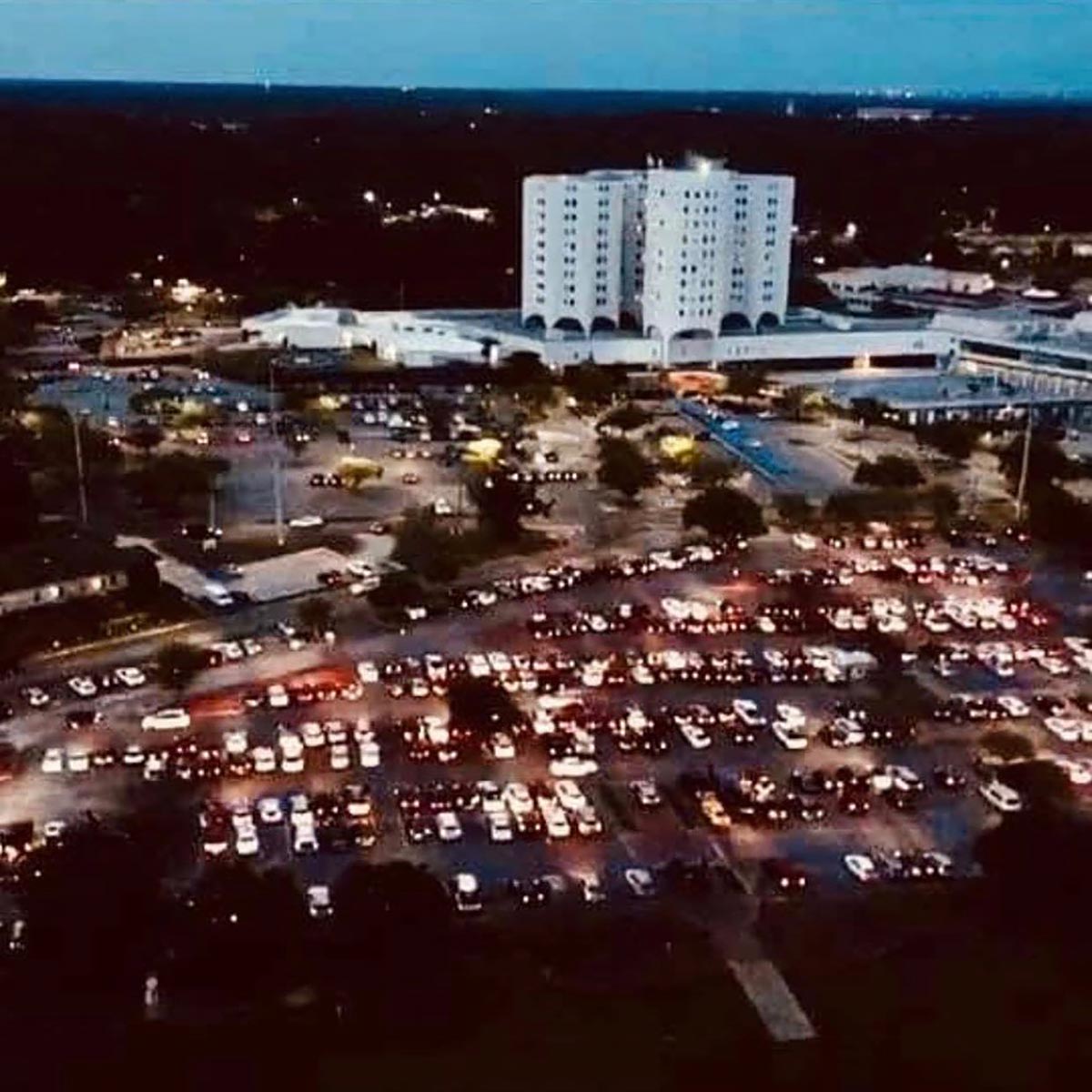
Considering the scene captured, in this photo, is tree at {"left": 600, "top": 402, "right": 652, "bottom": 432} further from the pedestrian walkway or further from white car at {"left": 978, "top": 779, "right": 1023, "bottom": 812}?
the pedestrian walkway

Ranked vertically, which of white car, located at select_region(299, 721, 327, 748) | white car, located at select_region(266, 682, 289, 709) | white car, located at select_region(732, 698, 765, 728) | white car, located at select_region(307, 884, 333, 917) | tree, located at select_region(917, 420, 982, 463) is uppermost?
white car, located at select_region(307, 884, 333, 917)

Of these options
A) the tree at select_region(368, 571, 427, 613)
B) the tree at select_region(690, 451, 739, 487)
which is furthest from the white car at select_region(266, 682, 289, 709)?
→ the tree at select_region(690, 451, 739, 487)

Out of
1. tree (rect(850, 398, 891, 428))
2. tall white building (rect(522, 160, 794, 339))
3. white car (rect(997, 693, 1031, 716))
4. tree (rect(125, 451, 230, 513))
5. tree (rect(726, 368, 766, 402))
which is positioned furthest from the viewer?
tall white building (rect(522, 160, 794, 339))

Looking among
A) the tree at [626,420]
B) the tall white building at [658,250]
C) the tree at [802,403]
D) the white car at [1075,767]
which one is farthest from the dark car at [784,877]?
the tall white building at [658,250]

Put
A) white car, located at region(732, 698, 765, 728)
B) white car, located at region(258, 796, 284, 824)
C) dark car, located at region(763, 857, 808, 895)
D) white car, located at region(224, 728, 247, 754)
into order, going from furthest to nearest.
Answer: white car, located at region(732, 698, 765, 728), white car, located at region(224, 728, 247, 754), white car, located at region(258, 796, 284, 824), dark car, located at region(763, 857, 808, 895)

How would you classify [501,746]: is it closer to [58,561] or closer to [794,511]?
[58,561]

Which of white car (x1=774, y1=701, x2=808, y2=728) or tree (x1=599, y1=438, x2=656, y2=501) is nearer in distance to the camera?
white car (x1=774, y1=701, x2=808, y2=728)

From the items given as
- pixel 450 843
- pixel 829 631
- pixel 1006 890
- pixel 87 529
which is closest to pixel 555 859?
pixel 450 843

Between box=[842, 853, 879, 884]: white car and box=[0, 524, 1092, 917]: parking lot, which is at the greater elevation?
box=[842, 853, 879, 884]: white car
